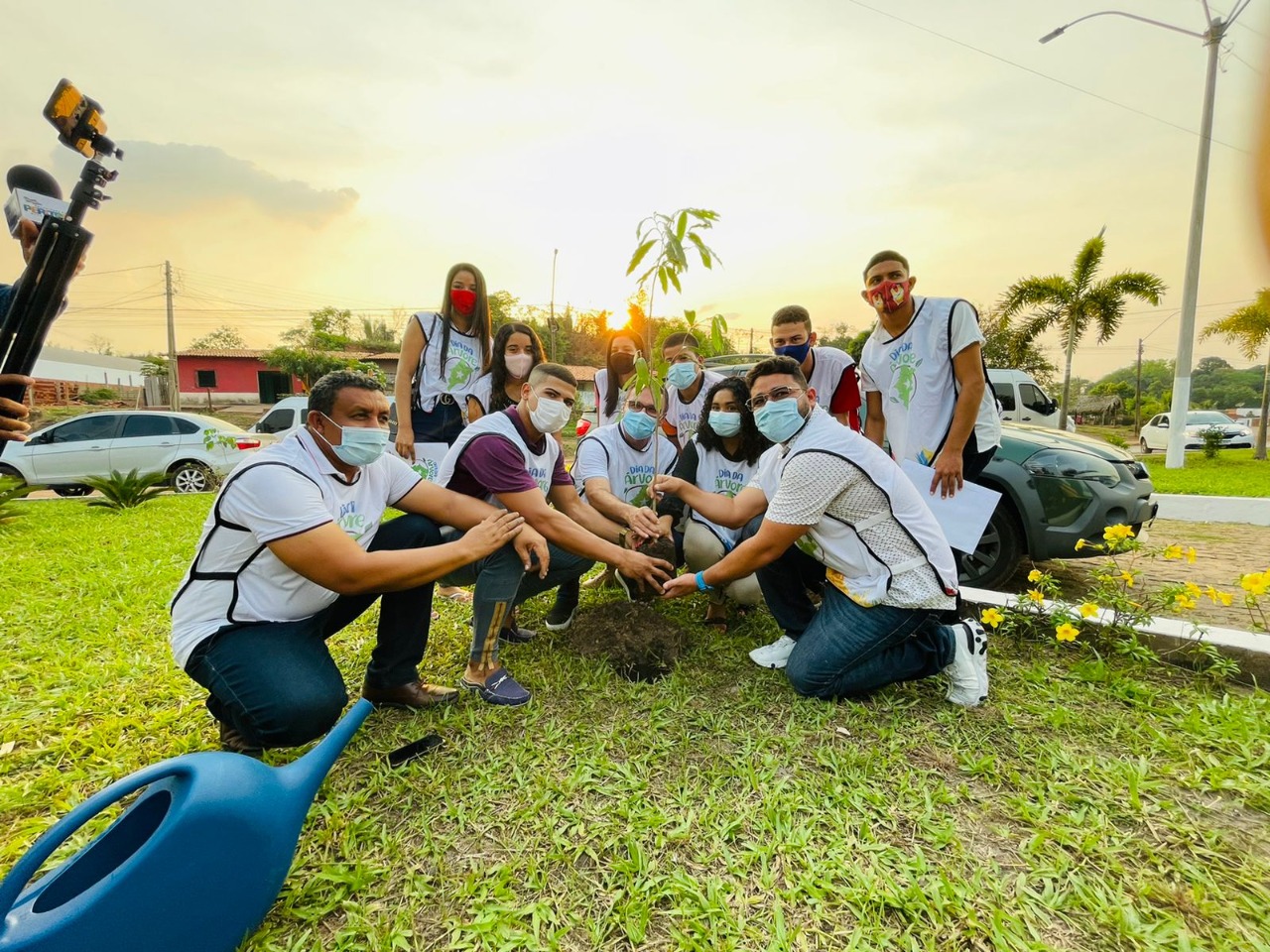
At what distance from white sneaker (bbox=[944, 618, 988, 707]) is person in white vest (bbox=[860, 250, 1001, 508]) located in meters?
0.91

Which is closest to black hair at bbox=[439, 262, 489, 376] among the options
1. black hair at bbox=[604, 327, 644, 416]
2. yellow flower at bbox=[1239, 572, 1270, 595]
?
black hair at bbox=[604, 327, 644, 416]

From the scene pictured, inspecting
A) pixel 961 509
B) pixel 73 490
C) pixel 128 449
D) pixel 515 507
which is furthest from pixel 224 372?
pixel 961 509

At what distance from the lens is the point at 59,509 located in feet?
24.2

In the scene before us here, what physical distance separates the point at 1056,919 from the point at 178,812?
203 cm

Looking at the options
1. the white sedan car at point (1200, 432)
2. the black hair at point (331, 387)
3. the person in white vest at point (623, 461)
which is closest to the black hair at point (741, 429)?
the person in white vest at point (623, 461)

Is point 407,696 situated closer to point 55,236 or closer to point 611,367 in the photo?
point 55,236

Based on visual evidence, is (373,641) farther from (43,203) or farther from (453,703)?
(43,203)

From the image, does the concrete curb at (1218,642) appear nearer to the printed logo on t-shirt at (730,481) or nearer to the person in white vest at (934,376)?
the person in white vest at (934,376)

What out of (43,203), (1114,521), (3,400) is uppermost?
(43,203)

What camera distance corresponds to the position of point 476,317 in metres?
3.69

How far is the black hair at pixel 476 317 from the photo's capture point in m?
3.63

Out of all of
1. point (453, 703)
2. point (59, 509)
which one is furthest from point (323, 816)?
point (59, 509)

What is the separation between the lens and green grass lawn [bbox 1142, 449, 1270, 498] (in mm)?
8883

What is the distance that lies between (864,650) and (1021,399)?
1068 cm
